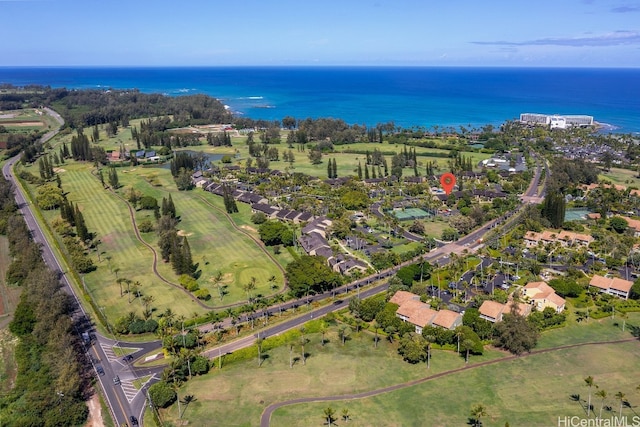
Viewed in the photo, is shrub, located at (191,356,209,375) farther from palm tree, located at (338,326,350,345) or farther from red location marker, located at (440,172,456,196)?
red location marker, located at (440,172,456,196)

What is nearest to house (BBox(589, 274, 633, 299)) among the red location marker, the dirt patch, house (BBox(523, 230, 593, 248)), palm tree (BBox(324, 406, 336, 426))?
house (BBox(523, 230, 593, 248))

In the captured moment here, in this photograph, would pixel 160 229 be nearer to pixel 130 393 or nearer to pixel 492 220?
pixel 130 393

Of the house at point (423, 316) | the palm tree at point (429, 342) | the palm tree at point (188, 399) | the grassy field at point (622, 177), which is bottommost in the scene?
the palm tree at point (188, 399)

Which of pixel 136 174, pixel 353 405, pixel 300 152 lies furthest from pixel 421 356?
pixel 300 152

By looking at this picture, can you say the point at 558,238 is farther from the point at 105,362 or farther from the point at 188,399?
the point at 105,362

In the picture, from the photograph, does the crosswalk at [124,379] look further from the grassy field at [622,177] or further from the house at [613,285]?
the grassy field at [622,177]

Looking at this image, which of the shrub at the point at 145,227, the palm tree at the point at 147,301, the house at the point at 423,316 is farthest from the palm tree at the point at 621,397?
the shrub at the point at 145,227

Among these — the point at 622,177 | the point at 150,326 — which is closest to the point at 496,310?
the point at 150,326
